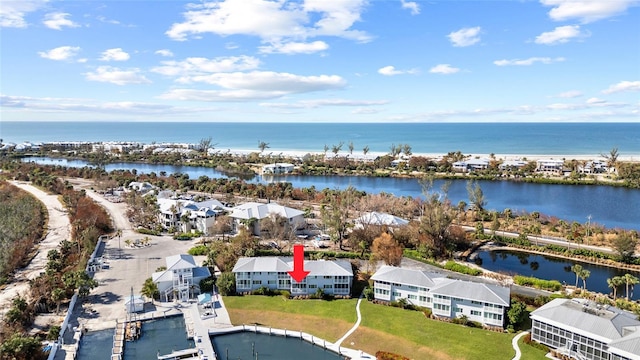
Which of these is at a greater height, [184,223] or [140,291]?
[184,223]

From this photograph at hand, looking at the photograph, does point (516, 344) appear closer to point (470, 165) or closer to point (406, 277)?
point (406, 277)

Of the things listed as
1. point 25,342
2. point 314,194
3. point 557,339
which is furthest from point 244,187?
point 557,339

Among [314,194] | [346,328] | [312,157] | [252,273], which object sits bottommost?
[346,328]

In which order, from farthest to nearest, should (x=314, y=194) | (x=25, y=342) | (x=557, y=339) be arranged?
(x=314, y=194) → (x=557, y=339) → (x=25, y=342)

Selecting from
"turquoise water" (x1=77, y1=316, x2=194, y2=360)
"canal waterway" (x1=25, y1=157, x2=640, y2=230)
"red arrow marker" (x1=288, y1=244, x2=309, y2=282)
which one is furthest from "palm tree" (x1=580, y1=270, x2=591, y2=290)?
"turquoise water" (x1=77, y1=316, x2=194, y2=360)

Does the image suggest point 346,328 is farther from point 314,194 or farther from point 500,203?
point 500,203

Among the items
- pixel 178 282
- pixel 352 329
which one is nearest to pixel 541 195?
pixel 352 329

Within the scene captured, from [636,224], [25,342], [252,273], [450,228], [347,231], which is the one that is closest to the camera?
[25,342]
